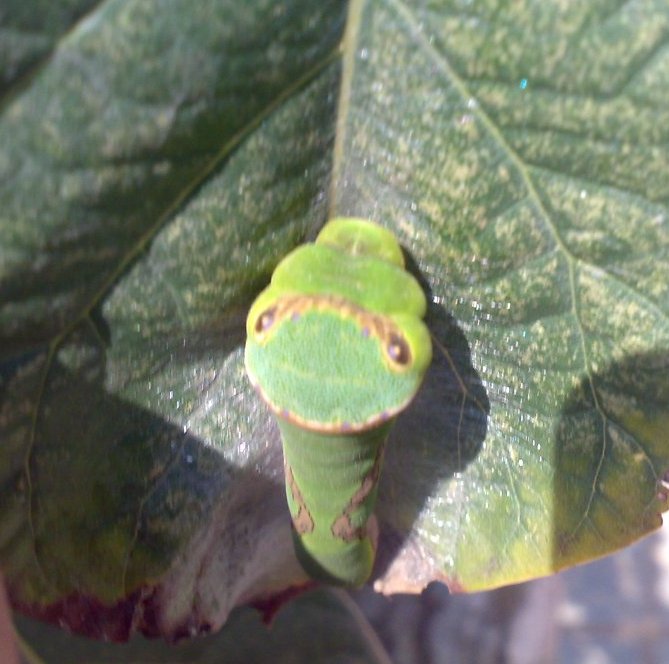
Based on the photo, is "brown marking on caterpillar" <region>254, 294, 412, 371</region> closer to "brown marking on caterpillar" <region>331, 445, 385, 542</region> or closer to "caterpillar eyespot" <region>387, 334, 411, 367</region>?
"caterpillar eyespot" <region>387, 334, 411, 367</region>

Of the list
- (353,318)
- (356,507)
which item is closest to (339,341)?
(353,318)

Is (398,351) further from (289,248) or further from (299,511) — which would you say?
(299,511)

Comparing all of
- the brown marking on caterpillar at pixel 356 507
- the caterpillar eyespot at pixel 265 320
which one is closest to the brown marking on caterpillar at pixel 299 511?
the brown marking on caterpillar at pixel 356 507

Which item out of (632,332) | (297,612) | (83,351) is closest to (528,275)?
(632,332)

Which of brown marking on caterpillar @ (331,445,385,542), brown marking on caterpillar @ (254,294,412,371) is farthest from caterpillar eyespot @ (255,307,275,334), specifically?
brown marking on caterpillar @ (331,445,385,542)

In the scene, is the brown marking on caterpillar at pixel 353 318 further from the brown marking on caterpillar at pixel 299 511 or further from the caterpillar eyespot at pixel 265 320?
the brown marking on caterpillar at pixel 299 511
